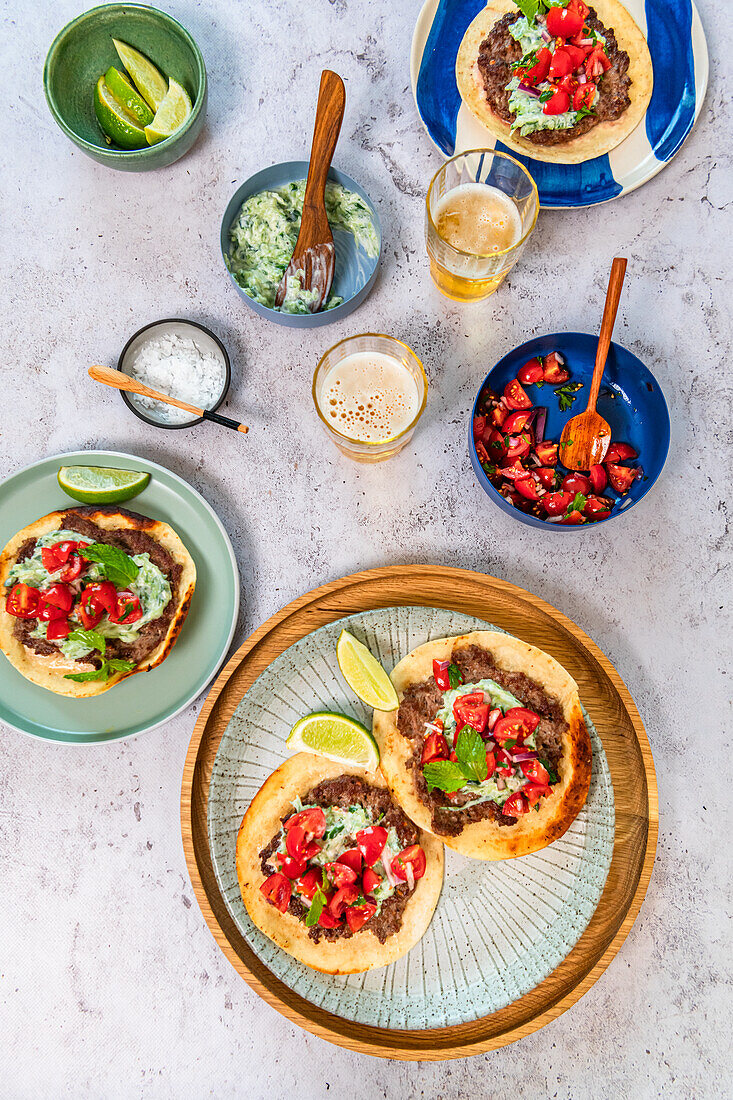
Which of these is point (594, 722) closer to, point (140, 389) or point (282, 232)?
point (140, 389)

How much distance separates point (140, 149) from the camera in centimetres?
307

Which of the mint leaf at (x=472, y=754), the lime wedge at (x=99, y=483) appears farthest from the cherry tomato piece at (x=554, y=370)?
the lime wedge at (x=99, y=483)

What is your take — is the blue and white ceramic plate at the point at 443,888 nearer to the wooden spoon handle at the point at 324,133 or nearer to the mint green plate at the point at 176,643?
the mint green plate at the point at 176,643

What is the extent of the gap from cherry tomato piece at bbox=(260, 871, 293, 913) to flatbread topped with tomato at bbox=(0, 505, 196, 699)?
0.98m

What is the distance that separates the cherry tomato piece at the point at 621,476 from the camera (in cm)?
295

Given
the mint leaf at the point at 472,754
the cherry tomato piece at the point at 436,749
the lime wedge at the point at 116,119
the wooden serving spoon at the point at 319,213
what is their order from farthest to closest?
the lime wedge at the point at 116,119
the wooden serving spoon at the point at 319,213
the cherry tomato piece at the point at 436,749
the mint leaf at the point at 472,754

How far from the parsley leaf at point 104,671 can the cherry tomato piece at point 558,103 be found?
288 centimetres

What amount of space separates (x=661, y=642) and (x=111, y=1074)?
3098mm

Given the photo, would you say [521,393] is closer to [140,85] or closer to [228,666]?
[228,666]

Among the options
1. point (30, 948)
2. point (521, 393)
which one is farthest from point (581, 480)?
point (30, 948)

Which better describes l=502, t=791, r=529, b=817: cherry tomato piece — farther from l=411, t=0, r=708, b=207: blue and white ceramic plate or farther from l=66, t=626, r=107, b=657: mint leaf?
l=411, t=0, r=708, b=207: blue and white ceramic plate

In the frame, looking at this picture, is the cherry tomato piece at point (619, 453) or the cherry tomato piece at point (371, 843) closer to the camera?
the cherry tomato piece at point (371, 843)

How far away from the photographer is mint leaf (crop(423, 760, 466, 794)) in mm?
2688

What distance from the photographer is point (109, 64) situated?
123 inches
